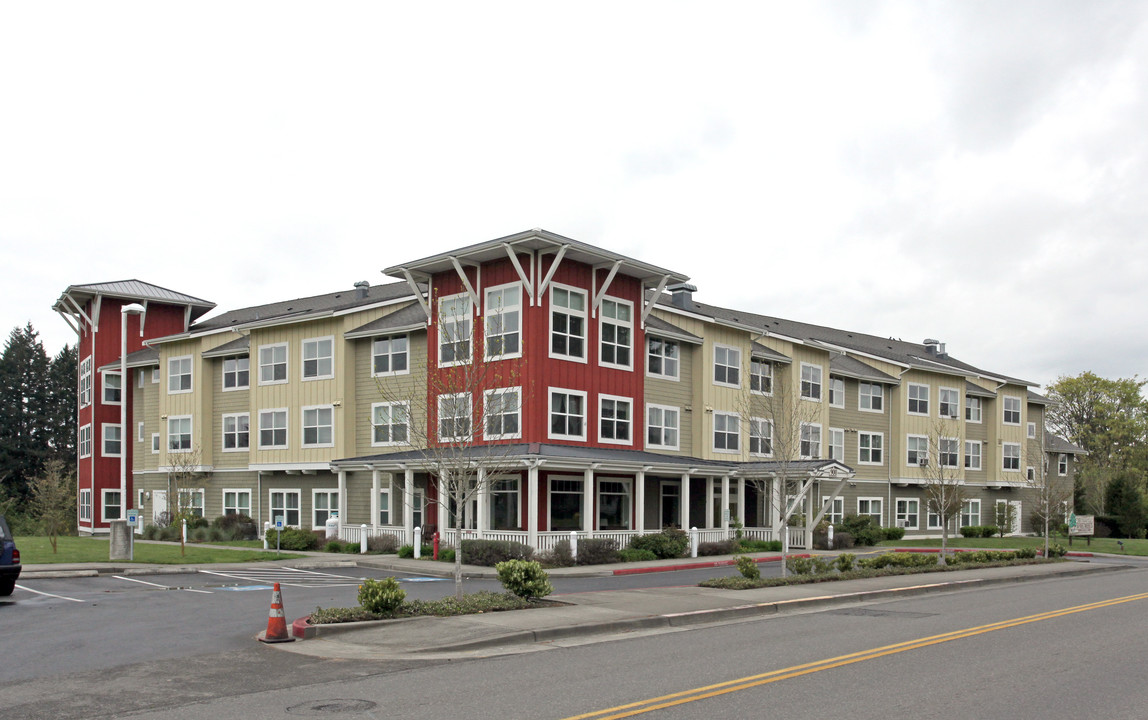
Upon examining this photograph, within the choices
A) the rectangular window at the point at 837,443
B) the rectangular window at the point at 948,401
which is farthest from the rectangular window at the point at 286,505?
the rectangular window at the point at 948,401

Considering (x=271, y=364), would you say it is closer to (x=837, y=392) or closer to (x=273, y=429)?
(x=273, y=429)

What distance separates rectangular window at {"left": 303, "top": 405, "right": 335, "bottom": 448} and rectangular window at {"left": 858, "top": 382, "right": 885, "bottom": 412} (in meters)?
26.4

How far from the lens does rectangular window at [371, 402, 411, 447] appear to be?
35.3 metres

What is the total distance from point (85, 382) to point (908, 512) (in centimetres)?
4467

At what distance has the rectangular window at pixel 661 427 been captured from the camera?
36.4 metres

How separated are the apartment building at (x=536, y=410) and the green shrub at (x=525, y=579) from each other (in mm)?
4744

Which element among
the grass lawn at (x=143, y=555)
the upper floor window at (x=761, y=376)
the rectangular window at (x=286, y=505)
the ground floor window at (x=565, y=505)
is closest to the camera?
the grass lawn at (x=143, y=555)

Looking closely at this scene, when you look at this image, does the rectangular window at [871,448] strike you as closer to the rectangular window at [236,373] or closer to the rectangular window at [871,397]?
the rectangular window at [871,397]

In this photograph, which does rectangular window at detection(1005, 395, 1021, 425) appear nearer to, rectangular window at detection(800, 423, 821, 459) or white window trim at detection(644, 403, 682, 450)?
rectangular window at detection(800, 423, 821, 459)

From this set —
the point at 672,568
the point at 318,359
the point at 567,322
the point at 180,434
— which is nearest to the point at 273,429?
the point at 318,359

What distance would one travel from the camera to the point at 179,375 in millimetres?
44094

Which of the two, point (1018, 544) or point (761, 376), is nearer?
point (761, 376)

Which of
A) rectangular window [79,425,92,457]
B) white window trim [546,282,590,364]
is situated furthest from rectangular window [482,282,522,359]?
rectangular window [79,425,92,457]

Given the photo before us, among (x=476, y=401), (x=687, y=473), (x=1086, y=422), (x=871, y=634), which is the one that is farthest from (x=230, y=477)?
(x=1086, y=422)
